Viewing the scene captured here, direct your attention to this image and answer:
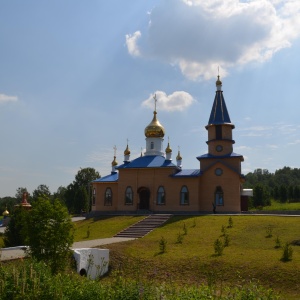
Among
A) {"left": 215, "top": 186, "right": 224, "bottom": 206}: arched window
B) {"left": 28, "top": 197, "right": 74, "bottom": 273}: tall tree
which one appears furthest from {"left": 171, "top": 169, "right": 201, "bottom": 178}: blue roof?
{"left": 28, "top": 197, "right": 74, "bottom": 273}: tall tree

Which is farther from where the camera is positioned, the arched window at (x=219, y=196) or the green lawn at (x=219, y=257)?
the arched window at (x=219, y=196)

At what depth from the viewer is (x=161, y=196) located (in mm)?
32375

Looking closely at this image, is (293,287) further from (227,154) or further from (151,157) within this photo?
(151,157)

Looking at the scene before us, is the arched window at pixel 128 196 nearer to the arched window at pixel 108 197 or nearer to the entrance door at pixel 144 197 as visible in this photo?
the entrance door at pixel 144 197

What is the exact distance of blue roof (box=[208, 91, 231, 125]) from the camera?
3297cm

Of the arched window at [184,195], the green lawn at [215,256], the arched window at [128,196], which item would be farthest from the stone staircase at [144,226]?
the arched window at [128,196]

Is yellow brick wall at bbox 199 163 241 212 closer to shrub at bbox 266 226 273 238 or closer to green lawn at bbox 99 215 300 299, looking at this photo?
green lawn at bbox 99 215 300 299

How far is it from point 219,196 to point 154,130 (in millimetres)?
9544

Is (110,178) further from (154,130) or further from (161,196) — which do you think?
(154,130)

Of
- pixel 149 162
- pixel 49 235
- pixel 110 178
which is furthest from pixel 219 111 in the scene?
pixel 49 235

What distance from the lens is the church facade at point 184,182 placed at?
101ft

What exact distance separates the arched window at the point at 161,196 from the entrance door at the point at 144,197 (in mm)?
1005

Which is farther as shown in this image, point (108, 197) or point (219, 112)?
point (108, 197)

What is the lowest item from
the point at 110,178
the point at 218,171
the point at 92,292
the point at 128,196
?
the point at 92,292
